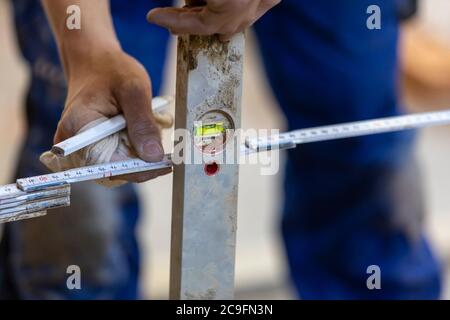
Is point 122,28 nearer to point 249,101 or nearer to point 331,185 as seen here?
point 331,185

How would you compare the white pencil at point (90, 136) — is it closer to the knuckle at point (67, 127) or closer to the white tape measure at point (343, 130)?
the knuckle at point (67, 127)

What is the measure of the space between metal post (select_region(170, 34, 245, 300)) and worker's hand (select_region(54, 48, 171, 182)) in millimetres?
37

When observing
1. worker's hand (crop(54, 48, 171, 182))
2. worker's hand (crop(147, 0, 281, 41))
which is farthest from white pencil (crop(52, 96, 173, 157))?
worker's hand (crop(147, 0, 281, 41))

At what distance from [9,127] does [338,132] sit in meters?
1.43

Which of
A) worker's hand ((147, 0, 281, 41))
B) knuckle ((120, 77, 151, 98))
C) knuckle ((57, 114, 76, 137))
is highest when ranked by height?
worker's hand ((147, 0, 281, 41))


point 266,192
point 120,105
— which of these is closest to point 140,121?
point 120,105

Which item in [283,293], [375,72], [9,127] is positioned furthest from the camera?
[9,127]

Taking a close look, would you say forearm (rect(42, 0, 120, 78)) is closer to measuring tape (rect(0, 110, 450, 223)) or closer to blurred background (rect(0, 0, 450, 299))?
measuring tape (rect(0, 110, 450, 223))

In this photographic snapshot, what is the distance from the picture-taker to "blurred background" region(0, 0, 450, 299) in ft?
5.94

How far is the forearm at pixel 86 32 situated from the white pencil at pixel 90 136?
8 cm

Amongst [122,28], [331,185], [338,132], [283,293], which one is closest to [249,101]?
[283,293]

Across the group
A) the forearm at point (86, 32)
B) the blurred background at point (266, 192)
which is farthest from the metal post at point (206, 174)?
the blurred background at point (266, 192)

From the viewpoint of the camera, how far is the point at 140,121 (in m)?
0.91
